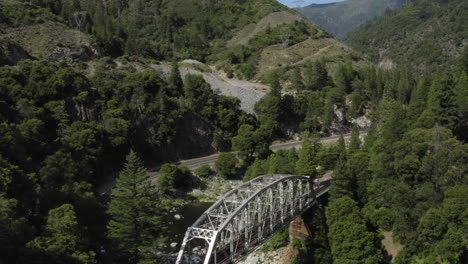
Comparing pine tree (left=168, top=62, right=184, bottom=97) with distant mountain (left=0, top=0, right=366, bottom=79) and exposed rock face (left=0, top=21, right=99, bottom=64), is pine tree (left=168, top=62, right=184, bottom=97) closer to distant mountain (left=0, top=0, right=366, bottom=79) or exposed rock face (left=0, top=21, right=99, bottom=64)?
exposed rock face (left=0, top=21, right=99, bottom=64)

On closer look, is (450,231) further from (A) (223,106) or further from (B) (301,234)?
(A) (223,106)

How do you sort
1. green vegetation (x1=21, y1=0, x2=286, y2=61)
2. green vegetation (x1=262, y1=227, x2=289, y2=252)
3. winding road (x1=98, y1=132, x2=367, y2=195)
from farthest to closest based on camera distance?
1. green vegetation (x1=21, y1=0, x2=286, y2=61)
2. winding road (x1=98, y1=132, x2=367, y2=195)
3. green vegetation (x1=262, y1=227, x2=289, y2=252)

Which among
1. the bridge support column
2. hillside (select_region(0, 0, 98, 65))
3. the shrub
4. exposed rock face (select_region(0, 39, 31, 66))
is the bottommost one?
the bridge support column

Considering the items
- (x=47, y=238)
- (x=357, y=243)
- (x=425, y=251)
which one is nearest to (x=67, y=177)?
(x=47, y=238)

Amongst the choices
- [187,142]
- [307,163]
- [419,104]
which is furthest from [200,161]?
[419,104]

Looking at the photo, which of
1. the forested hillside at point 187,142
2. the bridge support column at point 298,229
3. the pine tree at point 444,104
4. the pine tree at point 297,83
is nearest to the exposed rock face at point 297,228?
the bridge support column at point 298,229

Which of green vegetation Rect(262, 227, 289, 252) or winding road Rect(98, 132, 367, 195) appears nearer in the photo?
green vegetation Rect(262, 227, 289, 252)

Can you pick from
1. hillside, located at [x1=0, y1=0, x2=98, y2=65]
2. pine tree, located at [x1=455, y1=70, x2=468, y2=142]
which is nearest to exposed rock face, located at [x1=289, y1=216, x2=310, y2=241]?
pine tree, located at [x1=455, y1=70, x2=468, y2=142]

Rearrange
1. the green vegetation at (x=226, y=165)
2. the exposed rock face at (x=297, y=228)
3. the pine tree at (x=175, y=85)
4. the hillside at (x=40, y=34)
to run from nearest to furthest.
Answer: the exposed rock face at (x=297, y=228)
the green vegetation at (x=226, y=165)
the hillside at (x=40, y=34)
the pine tree at (x=175, y=85)

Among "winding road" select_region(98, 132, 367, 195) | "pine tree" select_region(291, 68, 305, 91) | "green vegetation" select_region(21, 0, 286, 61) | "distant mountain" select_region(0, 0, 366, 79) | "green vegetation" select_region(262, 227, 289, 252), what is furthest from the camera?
"green vegetation" select_region(21, 0, 286, 61)

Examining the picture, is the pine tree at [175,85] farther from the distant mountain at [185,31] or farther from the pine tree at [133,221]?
the pine tree at [133,221]
